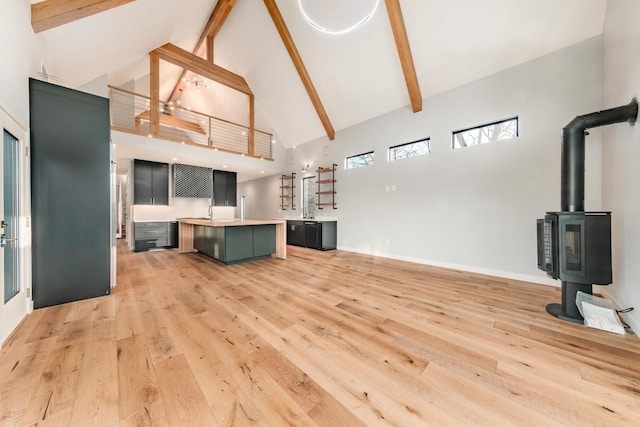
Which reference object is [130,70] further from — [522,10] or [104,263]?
[522,10]

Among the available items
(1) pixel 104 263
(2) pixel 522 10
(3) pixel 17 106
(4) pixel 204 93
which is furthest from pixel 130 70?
(2) pixel 522 10

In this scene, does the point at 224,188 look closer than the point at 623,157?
No

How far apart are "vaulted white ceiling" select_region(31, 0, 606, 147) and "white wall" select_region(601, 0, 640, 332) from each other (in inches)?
27.3

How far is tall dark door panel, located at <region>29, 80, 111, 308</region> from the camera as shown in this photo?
2.42 metres

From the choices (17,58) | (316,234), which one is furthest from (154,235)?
(17,58)

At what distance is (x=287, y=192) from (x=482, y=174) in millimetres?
5669

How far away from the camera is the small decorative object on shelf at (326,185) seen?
6401 mm

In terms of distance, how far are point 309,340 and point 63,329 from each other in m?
2.14

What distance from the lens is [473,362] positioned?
159 centimetres

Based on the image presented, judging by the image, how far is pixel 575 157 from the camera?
2.36m

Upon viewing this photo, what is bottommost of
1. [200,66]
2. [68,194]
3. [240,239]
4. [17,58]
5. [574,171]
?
[240,239]

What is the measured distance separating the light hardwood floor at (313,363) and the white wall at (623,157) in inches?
Answer: 23.7

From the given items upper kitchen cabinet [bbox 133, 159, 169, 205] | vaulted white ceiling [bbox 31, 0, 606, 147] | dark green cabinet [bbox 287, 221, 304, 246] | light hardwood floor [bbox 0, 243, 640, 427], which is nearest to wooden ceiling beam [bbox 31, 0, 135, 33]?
vaulted white ceiling [bbox 31, 0, 606, 147]

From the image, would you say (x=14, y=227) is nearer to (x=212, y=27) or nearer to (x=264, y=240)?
(x=264, y=240)
